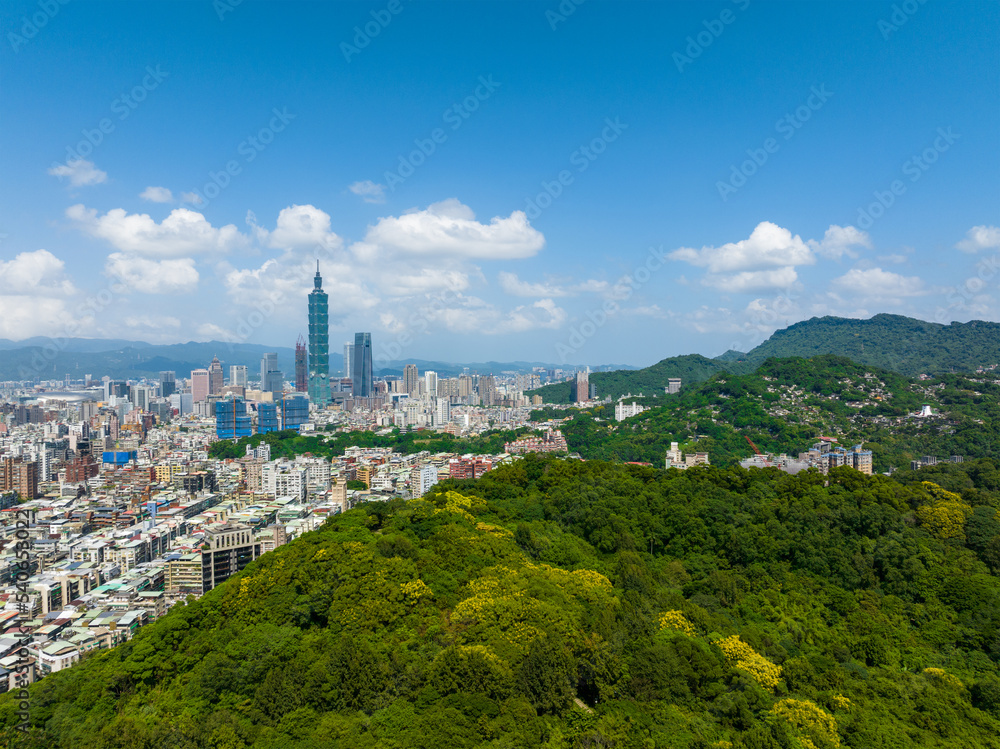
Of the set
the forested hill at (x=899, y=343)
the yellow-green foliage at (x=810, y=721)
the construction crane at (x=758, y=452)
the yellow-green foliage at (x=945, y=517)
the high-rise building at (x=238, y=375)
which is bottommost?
the yellow-green foliage at (x=810, y=721)

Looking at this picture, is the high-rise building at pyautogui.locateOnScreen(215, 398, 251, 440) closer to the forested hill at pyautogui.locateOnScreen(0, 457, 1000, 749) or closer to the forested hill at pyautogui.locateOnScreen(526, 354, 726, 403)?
the forested hill at pyautogui.locateOnScreen(526, 354, 726, 403)

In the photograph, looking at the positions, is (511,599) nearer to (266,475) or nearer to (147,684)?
(147,684)

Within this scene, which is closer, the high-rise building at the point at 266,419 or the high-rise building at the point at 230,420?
the high-rise building at the point at 230,420

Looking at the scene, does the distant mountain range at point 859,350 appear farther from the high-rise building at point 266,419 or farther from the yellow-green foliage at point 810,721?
the yellow-green foliage at point 810,721

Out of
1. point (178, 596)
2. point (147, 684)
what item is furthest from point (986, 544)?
point (178, 596)

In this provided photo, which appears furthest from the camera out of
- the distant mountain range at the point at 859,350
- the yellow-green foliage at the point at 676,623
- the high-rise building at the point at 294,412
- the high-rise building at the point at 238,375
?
the high-rise building at the point at 238,375

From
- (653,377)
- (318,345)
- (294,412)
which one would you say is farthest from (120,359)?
(653,377)

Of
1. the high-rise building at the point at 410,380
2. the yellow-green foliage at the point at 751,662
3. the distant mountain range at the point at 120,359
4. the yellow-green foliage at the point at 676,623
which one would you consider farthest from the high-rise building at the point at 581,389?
the yellow-green foliage at the point at 751,662

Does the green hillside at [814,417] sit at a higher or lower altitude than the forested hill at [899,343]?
lower
